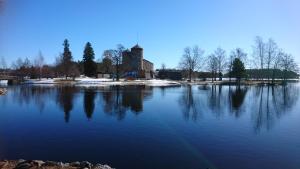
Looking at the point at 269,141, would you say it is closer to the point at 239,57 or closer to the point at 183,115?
the point at 183,115

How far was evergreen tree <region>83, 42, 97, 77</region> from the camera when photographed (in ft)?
374

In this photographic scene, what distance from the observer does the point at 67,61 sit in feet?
351

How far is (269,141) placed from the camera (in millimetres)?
16047

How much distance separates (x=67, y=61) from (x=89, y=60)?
985cm

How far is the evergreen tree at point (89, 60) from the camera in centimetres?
11406

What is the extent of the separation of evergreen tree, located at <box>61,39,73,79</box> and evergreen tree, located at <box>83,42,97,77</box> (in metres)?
5.81

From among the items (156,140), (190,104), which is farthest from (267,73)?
(156,140)

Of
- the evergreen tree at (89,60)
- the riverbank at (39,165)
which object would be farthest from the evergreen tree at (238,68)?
the riverbank at (39,165)

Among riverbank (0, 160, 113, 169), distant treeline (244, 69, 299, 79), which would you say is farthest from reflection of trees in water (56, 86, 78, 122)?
distant treeline (244, 69, 299, 79)

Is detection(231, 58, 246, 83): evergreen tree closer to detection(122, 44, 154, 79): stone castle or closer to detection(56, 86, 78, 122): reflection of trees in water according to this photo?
detection(122, 44, 154, 79): stone castle

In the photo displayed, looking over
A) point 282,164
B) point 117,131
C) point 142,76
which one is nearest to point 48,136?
point 117,131

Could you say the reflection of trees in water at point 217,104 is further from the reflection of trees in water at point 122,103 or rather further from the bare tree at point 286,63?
the bare tree at point 286,63

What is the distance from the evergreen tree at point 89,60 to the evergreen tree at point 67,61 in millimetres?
5810

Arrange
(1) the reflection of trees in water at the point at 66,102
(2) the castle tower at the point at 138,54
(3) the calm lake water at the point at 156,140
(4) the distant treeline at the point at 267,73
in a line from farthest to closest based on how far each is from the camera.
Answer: (2) the castle tower at the point at 138,54 → (4) the distant treeline at the point at 267,73 → (1) the reflection of trees in water at the point at 66,102 → (3) the calm lake water at the point at 156,140
